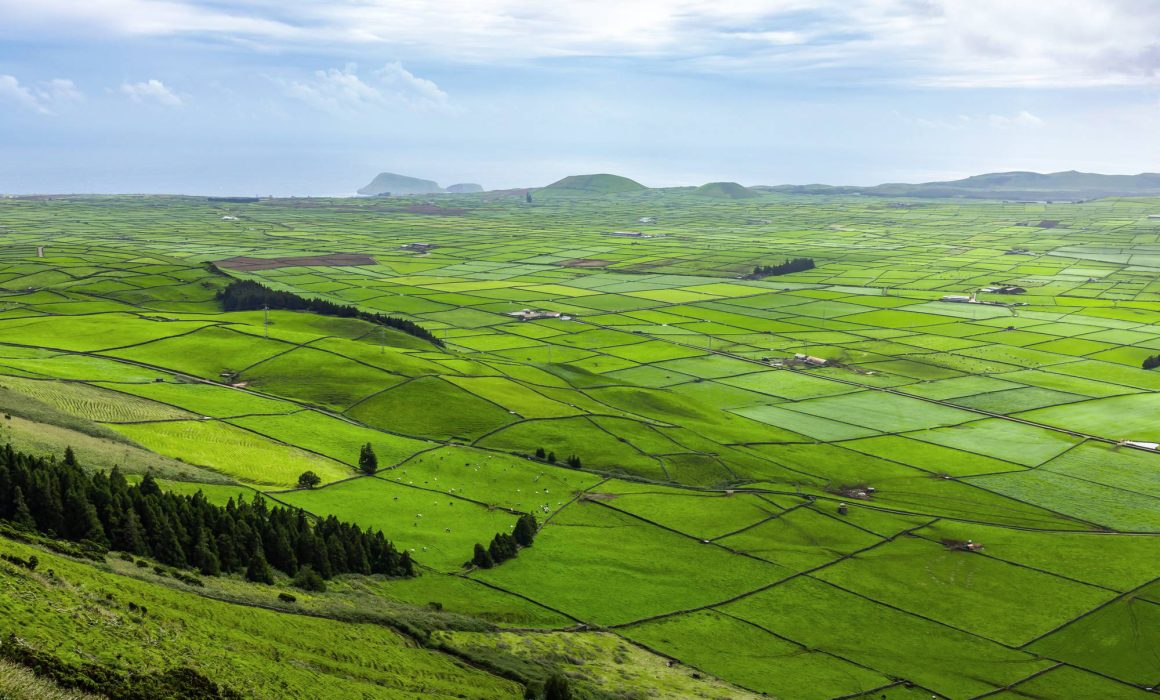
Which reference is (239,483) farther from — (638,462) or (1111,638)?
(1111,638)

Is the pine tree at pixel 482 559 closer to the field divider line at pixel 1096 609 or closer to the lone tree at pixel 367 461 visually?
the lone tree at pixel 367 461

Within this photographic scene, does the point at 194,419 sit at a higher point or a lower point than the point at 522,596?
higher

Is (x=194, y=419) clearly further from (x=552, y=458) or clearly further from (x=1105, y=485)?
(x=1105, y=485)

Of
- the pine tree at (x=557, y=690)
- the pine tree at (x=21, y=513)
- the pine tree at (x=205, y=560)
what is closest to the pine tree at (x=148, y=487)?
the pine tree at (x=205, y=560)

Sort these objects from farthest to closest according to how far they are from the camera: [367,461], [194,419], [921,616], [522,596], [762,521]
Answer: [194,419] → [367,461] → [762,521] → [921,616] → [522,596]

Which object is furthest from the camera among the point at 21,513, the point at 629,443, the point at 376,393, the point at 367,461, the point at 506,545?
the point at 376,393

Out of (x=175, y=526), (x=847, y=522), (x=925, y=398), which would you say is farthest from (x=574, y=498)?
(x=925, y=398)
